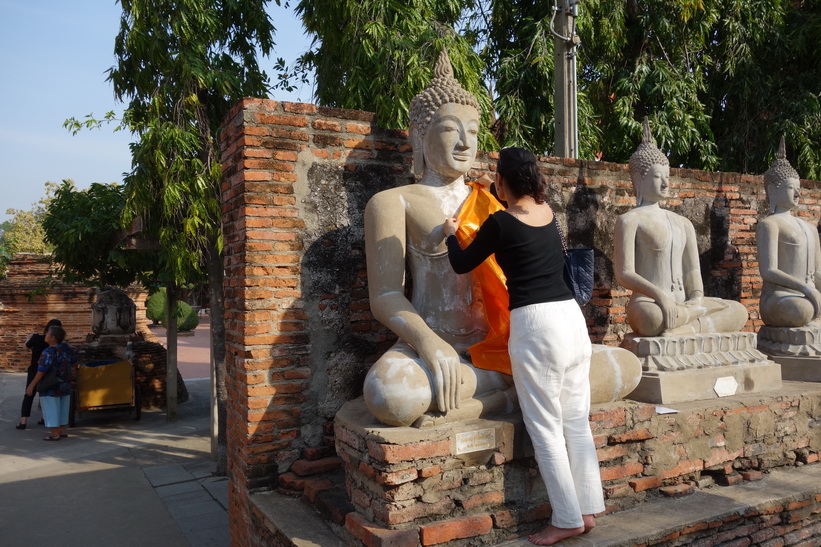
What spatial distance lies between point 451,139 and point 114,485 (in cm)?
524

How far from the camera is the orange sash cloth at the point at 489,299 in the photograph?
3191 mm

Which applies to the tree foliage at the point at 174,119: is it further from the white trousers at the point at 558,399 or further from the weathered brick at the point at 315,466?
the white trousers at the point at 558,399

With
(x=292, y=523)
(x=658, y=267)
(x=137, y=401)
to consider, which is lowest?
(x=137, y=401)

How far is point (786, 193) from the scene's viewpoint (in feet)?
17.5

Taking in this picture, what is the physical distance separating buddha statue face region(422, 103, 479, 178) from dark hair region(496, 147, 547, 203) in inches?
25.0

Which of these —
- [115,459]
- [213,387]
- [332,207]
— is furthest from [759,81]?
[115,459]

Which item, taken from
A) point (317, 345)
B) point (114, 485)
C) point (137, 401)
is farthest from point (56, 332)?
point (317, 345)

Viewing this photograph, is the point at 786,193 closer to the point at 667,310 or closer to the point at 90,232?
the point at 667,310

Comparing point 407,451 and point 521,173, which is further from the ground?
point 521,173

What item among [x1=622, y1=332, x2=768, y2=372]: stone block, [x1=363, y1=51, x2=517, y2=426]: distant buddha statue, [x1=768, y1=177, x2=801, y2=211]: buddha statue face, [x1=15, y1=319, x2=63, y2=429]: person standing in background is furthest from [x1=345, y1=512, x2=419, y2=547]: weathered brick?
[x1=15, y1=319, x2=63, y2=429]: person standing in background

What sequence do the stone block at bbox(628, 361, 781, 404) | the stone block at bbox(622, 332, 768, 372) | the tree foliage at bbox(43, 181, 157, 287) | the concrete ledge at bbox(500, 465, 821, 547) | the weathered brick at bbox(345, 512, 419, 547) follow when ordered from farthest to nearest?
1. the tree foliage at bbox(43, 181, 157, 287)
2. the stone block at bbox(622, 332, 768, 372)
3. the stone block at bbox(628, 361, 781, 404)
4. the concrete ledge at bbox(500, 465, 821, 547)
5. the weathered brick at bbox(345, 512, 419, 547)

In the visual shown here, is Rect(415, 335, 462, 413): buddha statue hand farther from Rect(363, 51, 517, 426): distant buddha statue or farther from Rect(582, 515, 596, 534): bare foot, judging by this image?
Rect(582, 515, 596, 534): bare foot

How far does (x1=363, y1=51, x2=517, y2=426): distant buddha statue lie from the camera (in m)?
3.06

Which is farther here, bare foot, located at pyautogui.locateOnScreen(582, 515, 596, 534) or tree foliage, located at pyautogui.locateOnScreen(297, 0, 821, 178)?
tree foliage, located at pyautogui.locateOnScreen(297, 0, 821, 178)
